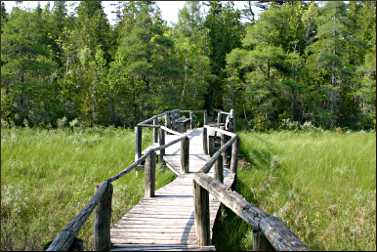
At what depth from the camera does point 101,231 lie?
4121 millimetres

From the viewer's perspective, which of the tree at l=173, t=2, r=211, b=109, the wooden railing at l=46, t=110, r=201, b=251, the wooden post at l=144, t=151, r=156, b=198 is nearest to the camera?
the wooden railing at l=46, t=110, r=201, b=251

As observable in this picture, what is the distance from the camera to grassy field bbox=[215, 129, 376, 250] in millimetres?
2944

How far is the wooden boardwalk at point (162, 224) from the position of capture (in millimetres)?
4527

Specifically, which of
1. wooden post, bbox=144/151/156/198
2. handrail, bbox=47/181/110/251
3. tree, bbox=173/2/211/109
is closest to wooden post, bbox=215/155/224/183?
wooden post, bbox=144/151/156/198

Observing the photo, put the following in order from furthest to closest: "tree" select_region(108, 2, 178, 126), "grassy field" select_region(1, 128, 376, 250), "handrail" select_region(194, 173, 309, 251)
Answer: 1. "tree" select_region(108, 2, 178, 126)
2. "grassy field" select_region(1, 128, 376, 250)
3. "handrail" select_region(194, 173, 309, 251)

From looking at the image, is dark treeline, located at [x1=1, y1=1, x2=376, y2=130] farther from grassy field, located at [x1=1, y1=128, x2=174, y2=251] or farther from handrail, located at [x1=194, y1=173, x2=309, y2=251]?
handrail, located at [x1=194, y1=173, x2=309, y2=251]

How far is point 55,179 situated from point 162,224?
4020 mm

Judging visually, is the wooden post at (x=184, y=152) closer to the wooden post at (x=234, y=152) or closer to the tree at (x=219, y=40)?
the wooden post at (x=234, y=152)

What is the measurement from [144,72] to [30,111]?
9524 mm

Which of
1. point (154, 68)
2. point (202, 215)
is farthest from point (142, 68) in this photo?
point (202, 215)

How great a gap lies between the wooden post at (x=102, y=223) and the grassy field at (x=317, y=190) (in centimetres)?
208

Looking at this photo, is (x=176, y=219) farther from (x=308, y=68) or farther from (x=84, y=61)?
(x=84, y=61)

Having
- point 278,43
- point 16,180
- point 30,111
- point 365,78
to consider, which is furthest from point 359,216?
point 278,43

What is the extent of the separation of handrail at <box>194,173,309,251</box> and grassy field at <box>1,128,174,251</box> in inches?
64.5
